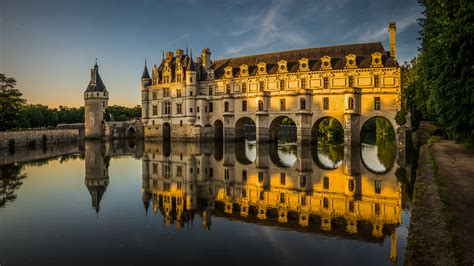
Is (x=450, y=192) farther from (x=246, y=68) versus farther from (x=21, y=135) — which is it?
(x=21, y=135)

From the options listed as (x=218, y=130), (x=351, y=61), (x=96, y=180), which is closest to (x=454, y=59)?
(x=96, y=180)

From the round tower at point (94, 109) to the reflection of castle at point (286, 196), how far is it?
38617mm

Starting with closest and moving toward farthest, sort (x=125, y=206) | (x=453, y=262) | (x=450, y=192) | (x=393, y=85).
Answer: (x=453, y=262) < (x=450, y=192) < (x=125, y=206) < (x=393, y=85)

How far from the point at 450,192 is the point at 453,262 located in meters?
6.52

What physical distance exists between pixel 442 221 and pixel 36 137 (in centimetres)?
5198

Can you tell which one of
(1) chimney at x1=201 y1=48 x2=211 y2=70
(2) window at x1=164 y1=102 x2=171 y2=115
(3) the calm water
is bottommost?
(3) the calm water

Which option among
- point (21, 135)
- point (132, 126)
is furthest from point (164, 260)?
point (132, 126)

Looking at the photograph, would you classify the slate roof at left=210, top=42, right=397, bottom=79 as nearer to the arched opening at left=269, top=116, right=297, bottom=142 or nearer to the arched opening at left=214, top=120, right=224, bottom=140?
the arched opening at left=214, top=120, right=224, bottom=140

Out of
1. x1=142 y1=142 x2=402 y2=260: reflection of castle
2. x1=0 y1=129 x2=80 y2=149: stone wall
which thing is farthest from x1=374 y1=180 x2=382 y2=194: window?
x1=0 y1=129 x2=80 y2=149: stone wall

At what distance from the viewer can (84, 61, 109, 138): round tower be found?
56.9 m

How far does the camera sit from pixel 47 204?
13.7m

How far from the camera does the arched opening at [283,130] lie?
148ft

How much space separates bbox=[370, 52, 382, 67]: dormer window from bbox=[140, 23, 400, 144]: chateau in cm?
3

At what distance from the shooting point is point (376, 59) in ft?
123
